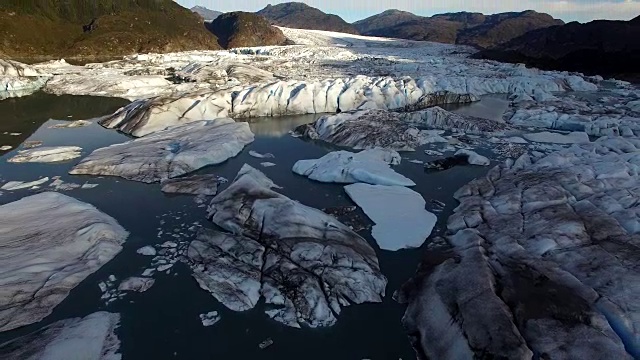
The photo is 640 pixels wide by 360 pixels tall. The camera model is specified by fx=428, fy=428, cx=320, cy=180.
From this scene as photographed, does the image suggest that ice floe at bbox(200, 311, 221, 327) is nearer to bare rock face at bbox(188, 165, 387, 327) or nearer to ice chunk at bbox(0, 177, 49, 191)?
bare rock face at bbox(188, 165, 387, 327)

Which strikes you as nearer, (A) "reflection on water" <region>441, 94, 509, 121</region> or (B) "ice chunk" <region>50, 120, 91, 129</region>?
(B) "ice chunk" <region>50, 120, 91, 129</region>

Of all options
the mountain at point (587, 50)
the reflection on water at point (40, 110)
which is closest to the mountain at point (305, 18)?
the mountain at point (587, 50)

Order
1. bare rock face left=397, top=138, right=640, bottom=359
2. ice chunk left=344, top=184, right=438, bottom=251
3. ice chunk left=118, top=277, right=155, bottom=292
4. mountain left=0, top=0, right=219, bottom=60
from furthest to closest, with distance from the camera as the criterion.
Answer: mountain left=0, top=0, right=219, bottom=60 < ice chunk left=344, top=184, right=438, bottom=251 < ice chunk left=118, top=277, right=155, bottom=292 < bare rock face left=397, top=138, right=640, bottom=359

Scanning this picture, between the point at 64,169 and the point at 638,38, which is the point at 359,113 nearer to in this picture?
the point at 64,169

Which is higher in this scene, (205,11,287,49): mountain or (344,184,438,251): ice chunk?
(205,11,287,49): mountain

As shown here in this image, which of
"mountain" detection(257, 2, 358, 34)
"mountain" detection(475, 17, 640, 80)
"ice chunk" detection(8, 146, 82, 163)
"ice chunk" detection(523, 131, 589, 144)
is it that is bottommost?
"ice chunk" detection(523, 131, 589, 144)

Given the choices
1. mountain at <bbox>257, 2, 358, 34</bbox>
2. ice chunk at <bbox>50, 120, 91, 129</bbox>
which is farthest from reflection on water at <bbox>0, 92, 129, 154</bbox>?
mountain at <bbox>257, 2, 358, 34</bbox>

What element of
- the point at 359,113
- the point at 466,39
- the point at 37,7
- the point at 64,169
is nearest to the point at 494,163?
the point at 359,113
